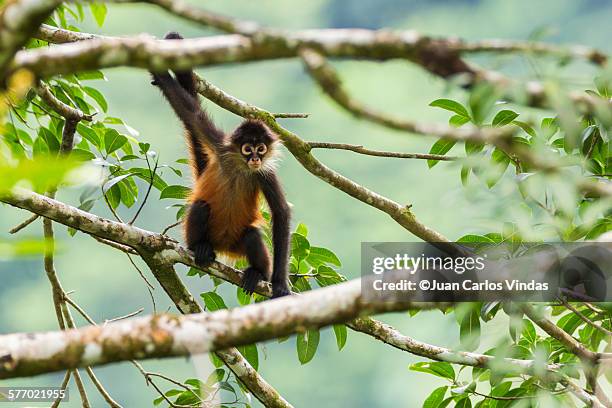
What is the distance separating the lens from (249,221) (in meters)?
6.50

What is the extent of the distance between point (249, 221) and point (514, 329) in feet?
10.3

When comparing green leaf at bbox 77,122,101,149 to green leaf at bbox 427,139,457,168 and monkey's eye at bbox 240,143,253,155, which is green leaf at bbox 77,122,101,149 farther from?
green leaf at bbox 427,139,457,168

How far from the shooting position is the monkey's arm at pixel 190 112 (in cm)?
560

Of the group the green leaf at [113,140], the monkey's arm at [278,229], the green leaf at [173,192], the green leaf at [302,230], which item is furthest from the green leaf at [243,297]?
the green leaf at [113,140]

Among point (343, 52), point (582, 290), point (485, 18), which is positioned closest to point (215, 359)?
point (582, 290)

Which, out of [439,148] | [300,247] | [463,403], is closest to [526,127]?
[439,148]

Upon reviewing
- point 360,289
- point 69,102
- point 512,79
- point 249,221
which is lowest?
point 360,289

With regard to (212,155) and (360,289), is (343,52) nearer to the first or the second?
(360,289)

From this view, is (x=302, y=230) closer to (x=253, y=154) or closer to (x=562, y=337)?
(x=253, y=154)

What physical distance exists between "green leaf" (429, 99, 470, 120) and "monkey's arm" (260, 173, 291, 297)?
1.72 m

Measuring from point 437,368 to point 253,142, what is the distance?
2680 mm

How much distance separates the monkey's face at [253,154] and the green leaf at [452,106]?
2068 millimetres

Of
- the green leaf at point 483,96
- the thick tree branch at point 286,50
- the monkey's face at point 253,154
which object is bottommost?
the green leaf at point 483,96

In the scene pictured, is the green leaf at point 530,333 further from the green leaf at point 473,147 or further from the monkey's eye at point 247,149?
the monkey's eye at point 247,149
